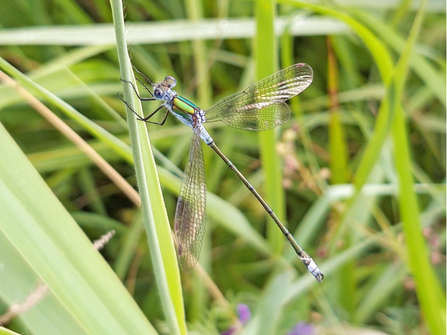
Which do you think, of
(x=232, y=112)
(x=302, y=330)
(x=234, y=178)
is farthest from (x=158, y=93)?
(x=234, y=178)

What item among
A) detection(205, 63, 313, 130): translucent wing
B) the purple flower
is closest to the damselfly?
detection(205, 63, 313, 130): translucent wing

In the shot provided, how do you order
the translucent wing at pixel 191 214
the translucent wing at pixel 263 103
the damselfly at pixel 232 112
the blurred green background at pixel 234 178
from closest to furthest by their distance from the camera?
the blurred green background at pixel 234 178
the translucent wing at pixel 191 214
the damselfly at pixel 232 112
the translucent wing at pixel 263 103

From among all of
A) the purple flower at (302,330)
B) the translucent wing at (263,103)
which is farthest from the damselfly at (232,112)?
the purple flower at (302,330)

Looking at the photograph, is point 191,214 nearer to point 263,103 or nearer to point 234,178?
point 263,103

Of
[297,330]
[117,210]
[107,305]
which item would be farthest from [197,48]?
[107,305]

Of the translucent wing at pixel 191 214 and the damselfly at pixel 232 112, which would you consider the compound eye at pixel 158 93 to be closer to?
the damselfly at pixel 232 112

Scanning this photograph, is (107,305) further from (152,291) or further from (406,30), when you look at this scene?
(406,30)

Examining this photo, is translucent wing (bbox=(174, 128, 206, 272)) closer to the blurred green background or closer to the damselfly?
the damselfly
